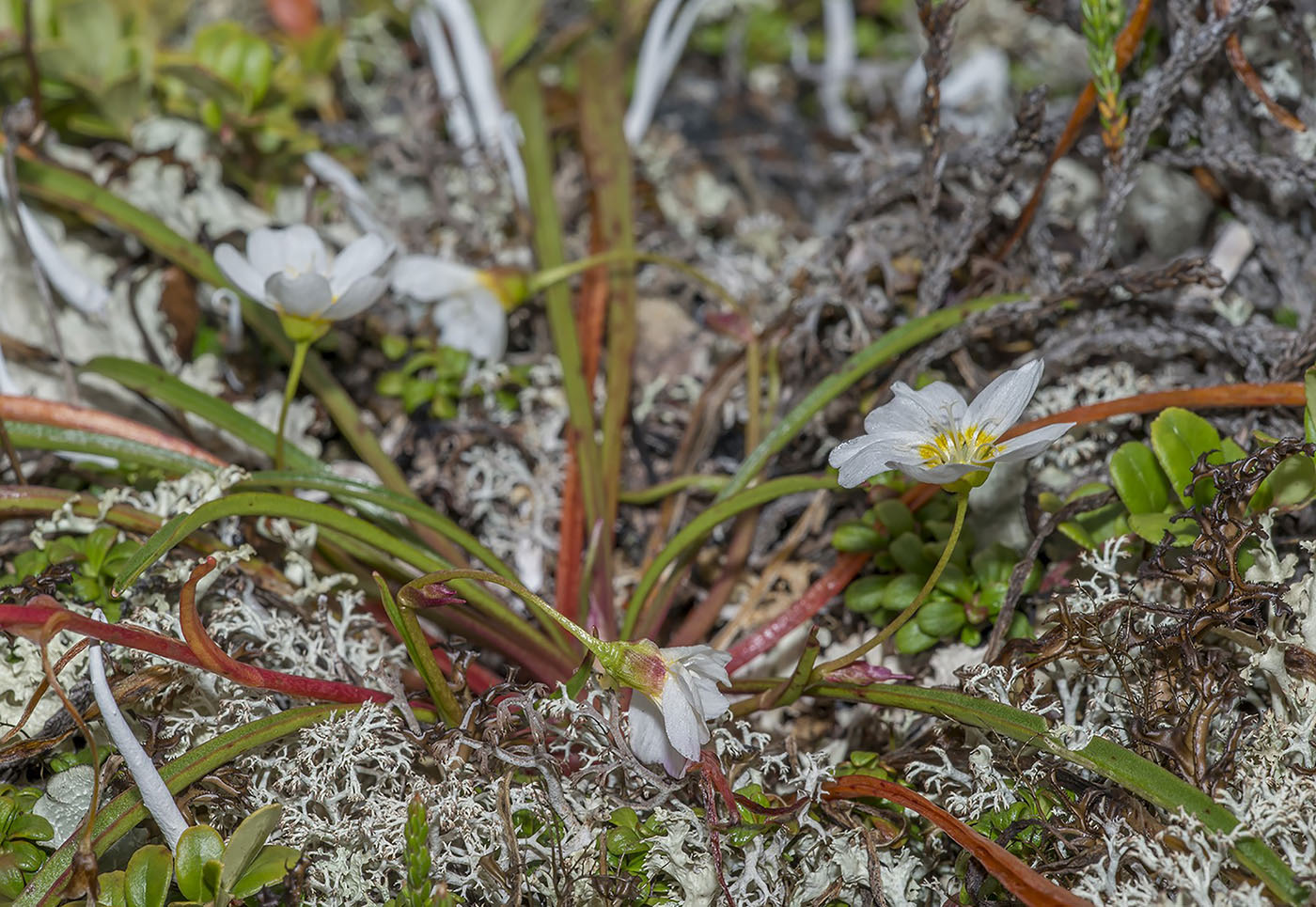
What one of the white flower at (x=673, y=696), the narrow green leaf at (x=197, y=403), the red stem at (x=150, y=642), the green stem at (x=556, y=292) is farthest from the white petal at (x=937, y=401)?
the narrow green leaf at (x=197, y=403)

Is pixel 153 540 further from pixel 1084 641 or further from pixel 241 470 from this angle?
pixel 1084 641

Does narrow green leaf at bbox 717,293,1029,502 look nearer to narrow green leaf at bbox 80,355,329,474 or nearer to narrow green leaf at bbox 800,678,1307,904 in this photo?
narrow green leaf at bbox 800,678,1307,904

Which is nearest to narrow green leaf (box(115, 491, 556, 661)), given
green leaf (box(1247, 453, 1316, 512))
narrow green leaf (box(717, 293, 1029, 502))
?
narrow green leaf (box(717, 293, 1029, 502))

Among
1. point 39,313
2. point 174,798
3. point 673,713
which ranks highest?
point 39,313

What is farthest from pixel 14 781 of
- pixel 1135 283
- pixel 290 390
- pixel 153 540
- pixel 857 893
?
pixel 1135 283

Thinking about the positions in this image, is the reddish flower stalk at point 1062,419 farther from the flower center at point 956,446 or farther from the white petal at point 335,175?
the white petal at point 335,175

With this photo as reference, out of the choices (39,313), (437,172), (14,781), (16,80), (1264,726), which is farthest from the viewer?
(437,172)

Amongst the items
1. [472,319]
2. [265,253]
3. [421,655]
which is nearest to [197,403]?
[265,253]

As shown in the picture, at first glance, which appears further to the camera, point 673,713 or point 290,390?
point 290,390

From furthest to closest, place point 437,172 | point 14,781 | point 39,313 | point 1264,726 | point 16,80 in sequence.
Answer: point 437,172, point 16,80, point 39,313, point 14,781, point 1264,726
